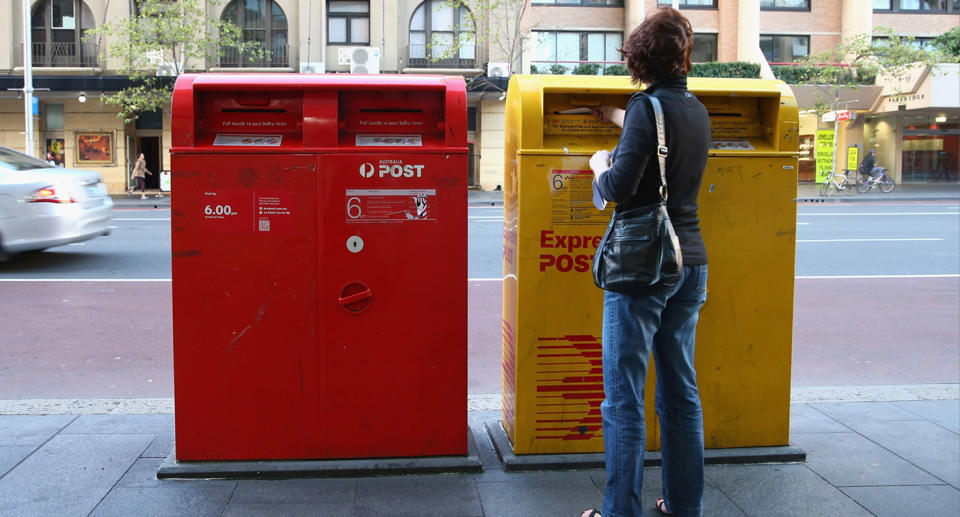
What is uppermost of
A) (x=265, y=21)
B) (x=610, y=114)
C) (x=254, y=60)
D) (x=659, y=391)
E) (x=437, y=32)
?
(x=265, y=21)

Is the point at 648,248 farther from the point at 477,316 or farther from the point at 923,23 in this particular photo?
the point at 923,23

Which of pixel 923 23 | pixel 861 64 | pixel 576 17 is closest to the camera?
pixel 861 64

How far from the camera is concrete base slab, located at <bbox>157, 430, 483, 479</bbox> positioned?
139 inches

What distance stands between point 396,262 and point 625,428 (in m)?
1.24

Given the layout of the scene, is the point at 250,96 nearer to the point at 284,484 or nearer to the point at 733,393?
the point at 284,484

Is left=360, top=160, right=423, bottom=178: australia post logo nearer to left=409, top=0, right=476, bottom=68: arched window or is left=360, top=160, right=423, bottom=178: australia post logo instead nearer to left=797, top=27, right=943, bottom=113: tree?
left=409, top=0, right=476, bottom=68: arched window

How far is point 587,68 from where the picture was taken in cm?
3388

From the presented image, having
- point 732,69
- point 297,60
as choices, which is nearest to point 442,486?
point 297,60

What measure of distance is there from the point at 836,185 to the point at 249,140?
3029 cm

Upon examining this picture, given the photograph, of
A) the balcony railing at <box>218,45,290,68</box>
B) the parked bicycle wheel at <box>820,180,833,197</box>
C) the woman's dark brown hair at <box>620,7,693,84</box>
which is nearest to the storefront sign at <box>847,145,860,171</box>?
the parked bicycle wheel at <box>820,180,833,197</box>

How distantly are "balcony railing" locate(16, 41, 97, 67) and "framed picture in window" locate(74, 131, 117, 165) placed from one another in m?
2.59

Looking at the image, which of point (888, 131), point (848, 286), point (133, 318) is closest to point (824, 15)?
point (888, 131)

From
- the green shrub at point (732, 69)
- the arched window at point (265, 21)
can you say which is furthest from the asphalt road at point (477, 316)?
the green shrub at point (732, 69)

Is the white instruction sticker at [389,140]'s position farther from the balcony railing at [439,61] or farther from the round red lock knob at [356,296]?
the balcony railing at [439,61]
